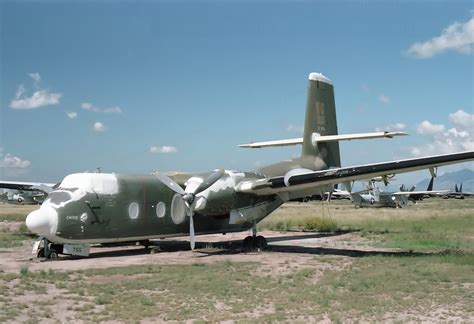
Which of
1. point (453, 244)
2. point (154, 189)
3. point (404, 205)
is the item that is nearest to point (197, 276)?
point (154, 189)

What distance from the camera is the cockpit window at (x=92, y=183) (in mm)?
17297

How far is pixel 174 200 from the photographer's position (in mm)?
19594

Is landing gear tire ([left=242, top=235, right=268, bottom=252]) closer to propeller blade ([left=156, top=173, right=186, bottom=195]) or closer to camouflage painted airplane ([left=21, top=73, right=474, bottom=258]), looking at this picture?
camouflage painted airplane ([left=21, top=73, right=474, bottom=258])

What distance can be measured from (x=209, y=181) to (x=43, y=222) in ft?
19.1

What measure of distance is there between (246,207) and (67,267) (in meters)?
7.52

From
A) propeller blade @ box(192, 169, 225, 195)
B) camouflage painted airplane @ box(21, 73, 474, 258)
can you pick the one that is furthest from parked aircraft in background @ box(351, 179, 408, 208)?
propeller blade @ box(192, 169, 225, 195)

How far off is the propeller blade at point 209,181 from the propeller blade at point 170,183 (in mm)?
734

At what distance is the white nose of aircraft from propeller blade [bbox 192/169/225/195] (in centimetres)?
489

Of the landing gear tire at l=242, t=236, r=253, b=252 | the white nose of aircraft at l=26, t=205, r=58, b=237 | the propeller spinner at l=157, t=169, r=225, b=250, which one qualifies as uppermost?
the propeller spinner at l=157, t=169, r=225, b=250

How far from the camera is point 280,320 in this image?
28.7 ft

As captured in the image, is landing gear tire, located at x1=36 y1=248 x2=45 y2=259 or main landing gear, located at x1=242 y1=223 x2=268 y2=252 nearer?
landing gear tire, located at x1=36 y1=248 x2=45 y2=259

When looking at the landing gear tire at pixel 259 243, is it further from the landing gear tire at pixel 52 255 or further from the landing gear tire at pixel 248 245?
the landing gear tire at pixel 52 255

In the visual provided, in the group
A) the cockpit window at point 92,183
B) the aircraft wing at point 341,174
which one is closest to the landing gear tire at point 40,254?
the cockpit window at point 92,183

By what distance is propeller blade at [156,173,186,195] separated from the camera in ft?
62.1
